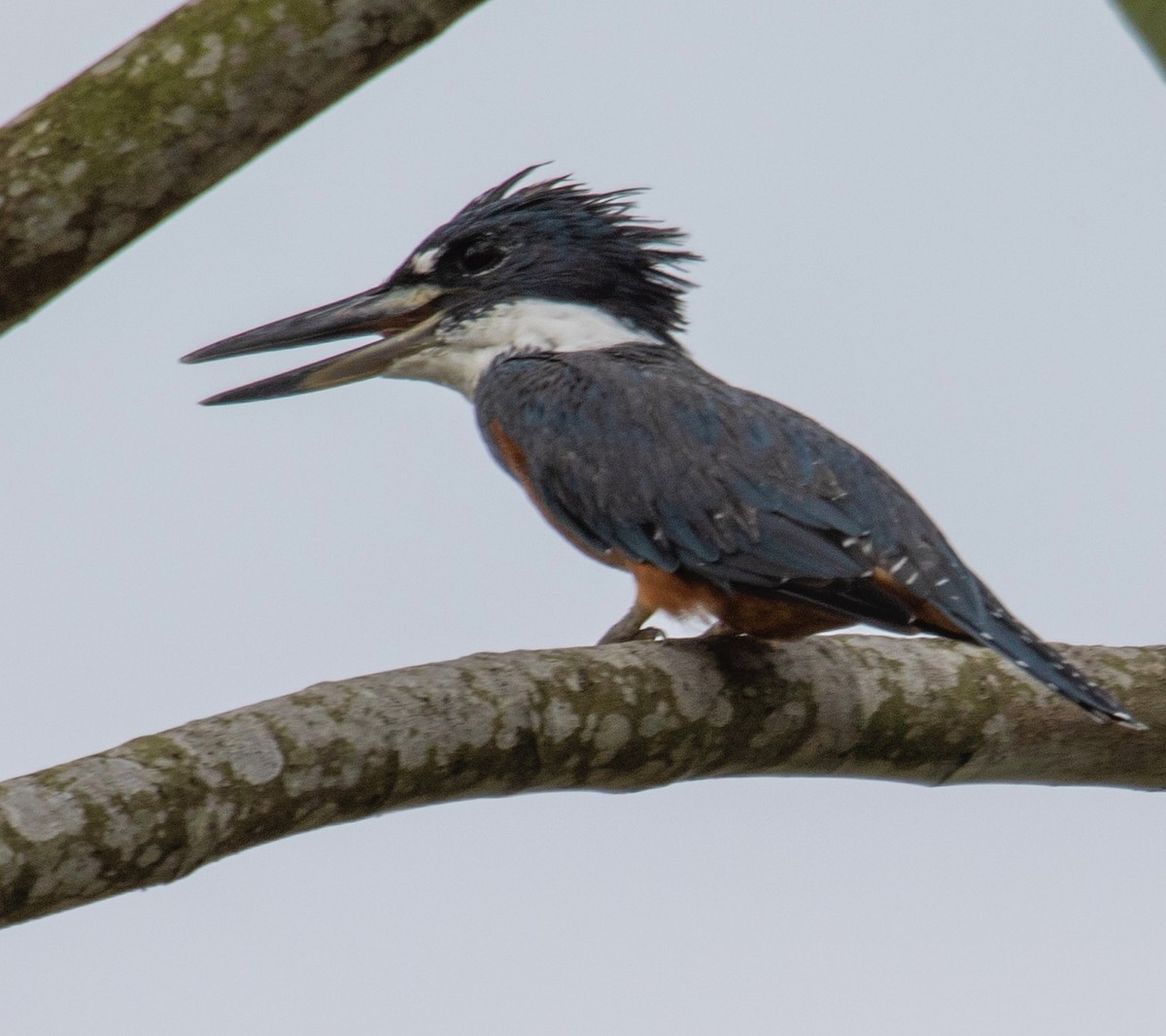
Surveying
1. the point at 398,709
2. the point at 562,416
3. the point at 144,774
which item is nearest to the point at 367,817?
the point at 398,709

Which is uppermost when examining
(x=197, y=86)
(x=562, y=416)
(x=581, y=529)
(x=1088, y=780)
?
(x=197, y=86)

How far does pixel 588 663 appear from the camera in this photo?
3.29 m

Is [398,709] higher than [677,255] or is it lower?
lower

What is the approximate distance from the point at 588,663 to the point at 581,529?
0.81 metres

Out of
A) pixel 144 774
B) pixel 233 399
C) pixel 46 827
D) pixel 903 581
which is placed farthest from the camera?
pixel 233 399

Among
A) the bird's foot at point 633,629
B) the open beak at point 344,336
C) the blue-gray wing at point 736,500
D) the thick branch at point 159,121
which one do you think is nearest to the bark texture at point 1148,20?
the thick branch at point 159,121

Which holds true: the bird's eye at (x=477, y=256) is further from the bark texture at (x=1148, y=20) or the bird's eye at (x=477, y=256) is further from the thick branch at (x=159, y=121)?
the bark texture at (x=1148, y=20)

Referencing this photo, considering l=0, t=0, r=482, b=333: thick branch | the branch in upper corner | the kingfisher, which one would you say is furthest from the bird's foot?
the branch in upper corner

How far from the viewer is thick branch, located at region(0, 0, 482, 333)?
2617 mm

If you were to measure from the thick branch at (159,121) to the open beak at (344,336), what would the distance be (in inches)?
77.8

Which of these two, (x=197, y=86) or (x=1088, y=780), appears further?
(x=1088, y=780)

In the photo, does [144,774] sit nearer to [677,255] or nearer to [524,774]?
[524,774]

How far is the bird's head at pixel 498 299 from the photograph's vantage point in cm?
472

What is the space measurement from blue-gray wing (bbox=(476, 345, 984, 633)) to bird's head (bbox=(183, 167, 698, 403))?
1.38 ft
